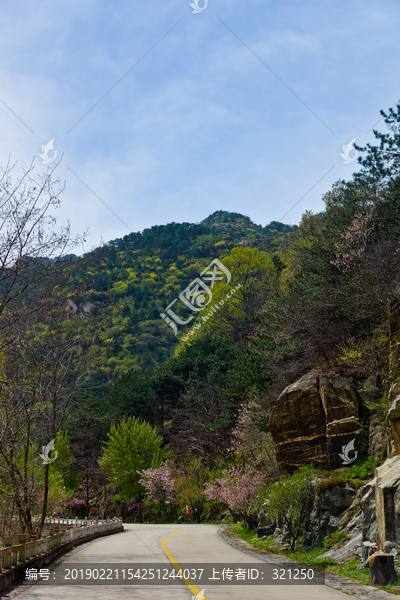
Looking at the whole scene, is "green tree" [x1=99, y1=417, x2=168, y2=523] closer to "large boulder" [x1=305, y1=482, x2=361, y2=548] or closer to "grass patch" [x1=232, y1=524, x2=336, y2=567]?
"grass patch" [x1=232, y1=524, x2=336, y2=567]

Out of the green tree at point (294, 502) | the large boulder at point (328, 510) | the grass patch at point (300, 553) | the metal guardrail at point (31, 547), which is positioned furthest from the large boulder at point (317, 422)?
the metal guardrail at point (31, 547)

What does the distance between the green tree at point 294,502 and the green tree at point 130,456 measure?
34888 mm

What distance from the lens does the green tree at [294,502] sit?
52.4ft

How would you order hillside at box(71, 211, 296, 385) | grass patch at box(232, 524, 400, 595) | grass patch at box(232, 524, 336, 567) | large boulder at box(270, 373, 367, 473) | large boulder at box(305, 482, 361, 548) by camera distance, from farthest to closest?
hillside at box(71, 211, 296, 385), large boulder at box(270, 373, 367, 473), large boulder at box(305, 482, 361, 548), grass patch at box(232, 524, 336, 567), grass patch at box(232, 524, 400, 595)

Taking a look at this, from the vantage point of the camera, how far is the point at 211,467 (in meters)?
45.8

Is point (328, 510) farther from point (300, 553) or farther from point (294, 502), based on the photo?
point (300, 553)

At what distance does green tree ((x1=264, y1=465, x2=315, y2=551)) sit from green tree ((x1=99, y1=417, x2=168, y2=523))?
3489 cm

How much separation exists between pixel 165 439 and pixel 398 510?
49.8 m

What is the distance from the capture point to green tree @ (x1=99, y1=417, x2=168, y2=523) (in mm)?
50094

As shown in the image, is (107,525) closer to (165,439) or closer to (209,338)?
(209,338)

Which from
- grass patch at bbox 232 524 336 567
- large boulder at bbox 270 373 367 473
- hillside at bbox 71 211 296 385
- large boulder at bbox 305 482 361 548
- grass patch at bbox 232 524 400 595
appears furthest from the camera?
hillside at bbox 71 211 296 385

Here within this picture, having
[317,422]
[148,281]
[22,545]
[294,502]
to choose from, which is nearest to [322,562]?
[294,502]

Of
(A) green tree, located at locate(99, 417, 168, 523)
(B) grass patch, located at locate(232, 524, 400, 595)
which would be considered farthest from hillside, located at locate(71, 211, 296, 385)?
(B) grass patch, located at locate(232, 524, 400, 595)

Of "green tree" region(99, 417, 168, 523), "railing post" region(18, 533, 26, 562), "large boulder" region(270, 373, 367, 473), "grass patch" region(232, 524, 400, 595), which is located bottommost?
"green tree" region(99, 417, 168, 523)
